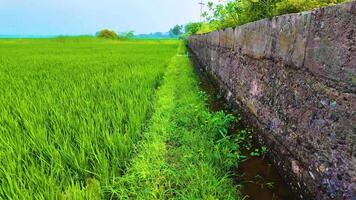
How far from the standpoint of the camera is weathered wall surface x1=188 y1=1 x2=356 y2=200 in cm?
119

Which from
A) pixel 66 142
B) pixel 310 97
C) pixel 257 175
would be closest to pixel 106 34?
pixel 66 142

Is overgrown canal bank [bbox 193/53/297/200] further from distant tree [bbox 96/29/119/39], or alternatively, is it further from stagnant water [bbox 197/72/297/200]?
distant tree [bbox 96/29/119/39]

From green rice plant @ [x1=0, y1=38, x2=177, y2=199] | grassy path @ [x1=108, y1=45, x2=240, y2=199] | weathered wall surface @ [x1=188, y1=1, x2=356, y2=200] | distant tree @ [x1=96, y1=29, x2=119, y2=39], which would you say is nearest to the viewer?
weathered wall surface @ [x1=188, y1=1, x2=356, y2=200]

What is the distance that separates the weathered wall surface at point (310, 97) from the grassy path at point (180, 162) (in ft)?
1.12

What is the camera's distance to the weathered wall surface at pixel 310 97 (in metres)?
1.19

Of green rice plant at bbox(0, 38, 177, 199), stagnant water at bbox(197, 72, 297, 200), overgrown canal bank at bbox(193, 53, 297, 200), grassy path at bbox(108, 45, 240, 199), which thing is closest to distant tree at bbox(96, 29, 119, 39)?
green rice plant at bbox(0, 38, 177, 199)

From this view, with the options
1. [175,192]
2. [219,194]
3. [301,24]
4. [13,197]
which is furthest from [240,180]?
[13,197]

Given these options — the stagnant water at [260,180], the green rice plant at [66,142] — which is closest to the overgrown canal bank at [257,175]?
the stagnant water at [260,180]

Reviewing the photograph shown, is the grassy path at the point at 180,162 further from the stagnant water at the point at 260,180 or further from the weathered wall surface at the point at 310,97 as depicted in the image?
the weathered wall surface at the point at 310,97

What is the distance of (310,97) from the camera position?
1.49 metres

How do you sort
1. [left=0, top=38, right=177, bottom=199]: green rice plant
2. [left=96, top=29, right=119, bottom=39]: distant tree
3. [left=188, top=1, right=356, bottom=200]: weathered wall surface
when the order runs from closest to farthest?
1. [left=188, top=1, right=356, bottom=200]: weathered wall surface
2. [left=0, top=38, right=177, bottom=199]: green rice plant
3. [left=96, top=29, right=119, bottom=39]: distant tree

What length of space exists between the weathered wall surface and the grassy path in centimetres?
34

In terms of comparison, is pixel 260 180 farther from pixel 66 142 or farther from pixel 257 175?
pixel 66 142

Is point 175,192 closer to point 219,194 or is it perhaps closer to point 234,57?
point 219,194
